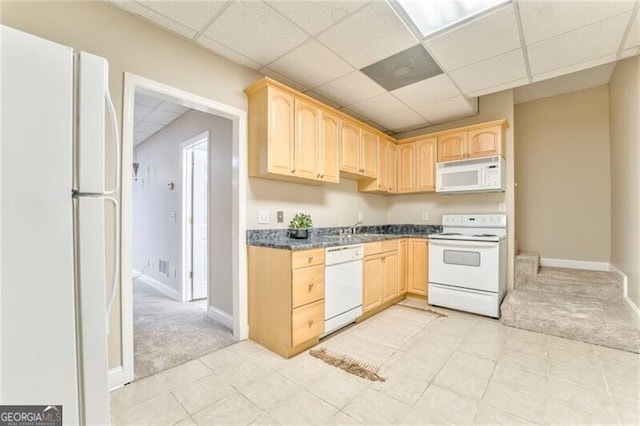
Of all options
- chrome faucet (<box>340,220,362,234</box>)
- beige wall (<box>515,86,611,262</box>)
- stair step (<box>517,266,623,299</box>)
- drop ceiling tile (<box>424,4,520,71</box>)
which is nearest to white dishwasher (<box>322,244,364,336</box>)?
chrome faucet (<box>340,220,362,234</box>)

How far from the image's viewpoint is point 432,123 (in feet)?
13.8

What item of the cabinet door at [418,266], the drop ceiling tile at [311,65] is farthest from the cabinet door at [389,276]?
the drop ceiling tile at [311,65]

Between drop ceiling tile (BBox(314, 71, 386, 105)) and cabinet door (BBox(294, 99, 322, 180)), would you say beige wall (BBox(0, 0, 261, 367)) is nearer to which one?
cabinet door (BBox(294, 99, 322, 180))

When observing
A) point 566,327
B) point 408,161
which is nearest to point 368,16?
point 408,161

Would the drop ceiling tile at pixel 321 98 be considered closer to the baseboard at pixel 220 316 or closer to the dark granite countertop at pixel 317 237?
the dark granite countertop at pixel 317 237

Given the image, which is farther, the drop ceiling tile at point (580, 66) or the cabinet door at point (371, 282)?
the cabinet door at point (371, 282)

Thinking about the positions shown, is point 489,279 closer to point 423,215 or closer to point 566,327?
point 566,327

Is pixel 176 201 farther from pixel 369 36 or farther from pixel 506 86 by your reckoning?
pixel 506 86

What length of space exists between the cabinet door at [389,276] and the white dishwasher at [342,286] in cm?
54

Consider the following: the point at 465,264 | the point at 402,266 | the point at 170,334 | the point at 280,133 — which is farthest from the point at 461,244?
the point at 170,334

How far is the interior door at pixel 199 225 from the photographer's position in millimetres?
3979

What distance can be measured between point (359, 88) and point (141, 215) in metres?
4.47

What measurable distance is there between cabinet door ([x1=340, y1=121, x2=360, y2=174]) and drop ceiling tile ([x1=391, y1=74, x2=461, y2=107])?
0.63 m

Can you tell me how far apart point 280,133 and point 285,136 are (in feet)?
0.20
